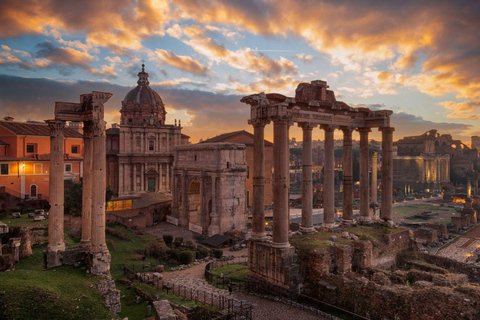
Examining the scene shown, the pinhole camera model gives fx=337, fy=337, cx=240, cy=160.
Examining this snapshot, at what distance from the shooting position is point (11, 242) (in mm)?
16438

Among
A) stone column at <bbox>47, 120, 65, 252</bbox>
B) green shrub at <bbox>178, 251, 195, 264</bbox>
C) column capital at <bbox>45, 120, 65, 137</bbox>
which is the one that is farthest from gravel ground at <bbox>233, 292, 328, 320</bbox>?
column capital at <bbox>45, 120, 65, 137</bbox>

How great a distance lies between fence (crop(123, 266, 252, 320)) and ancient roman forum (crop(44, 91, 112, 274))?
11.5ft

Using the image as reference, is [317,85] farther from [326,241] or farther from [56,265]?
[56,265]

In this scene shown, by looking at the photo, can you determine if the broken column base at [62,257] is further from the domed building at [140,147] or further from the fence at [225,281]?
the domed building at [140,147]

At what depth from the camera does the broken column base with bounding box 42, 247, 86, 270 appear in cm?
1426

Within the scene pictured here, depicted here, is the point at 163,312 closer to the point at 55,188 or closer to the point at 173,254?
the point at 55,188

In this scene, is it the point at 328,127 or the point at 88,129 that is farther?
the point at 328,127

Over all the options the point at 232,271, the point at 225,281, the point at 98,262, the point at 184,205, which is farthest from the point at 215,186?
the point at 98,262

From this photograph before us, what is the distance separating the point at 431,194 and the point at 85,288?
321 feet

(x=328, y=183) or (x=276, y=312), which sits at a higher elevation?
(x=328, y=183)

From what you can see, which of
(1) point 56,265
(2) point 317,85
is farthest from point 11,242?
(2) point 317,85

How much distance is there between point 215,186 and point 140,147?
64.4 ft

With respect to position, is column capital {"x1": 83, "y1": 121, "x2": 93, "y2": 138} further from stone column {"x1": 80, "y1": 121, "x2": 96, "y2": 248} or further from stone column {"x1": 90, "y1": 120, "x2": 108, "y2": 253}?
stone column {"x1": 90, "y1": 120, "x2": 108, "y2": 253}

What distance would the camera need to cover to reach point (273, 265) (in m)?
14.2
